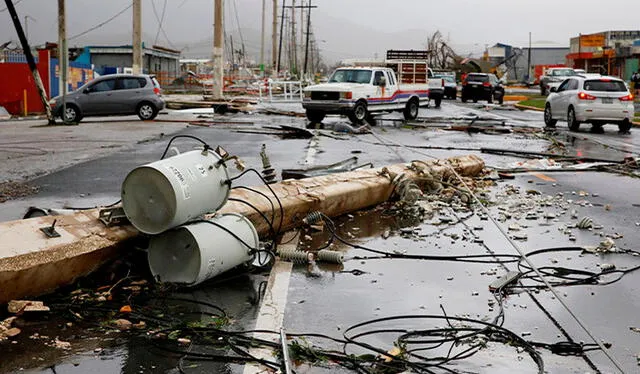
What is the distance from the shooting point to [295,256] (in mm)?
7605

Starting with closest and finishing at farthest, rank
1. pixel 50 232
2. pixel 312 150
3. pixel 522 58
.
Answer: pixel 50 232 < pixel 312 150 < pixel 522 58

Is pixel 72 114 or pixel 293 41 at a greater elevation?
pixel 293 41

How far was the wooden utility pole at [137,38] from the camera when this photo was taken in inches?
1638

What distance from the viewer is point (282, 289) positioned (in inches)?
262

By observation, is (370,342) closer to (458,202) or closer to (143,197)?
(143,197)

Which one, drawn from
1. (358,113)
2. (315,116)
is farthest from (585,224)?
(315,116)

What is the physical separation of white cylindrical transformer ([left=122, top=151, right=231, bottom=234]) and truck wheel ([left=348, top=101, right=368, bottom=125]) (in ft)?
73.6

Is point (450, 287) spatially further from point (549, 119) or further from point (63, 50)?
point (63, 50)

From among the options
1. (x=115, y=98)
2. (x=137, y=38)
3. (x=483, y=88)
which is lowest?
(x=115, y=98)

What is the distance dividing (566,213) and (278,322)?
595 cm

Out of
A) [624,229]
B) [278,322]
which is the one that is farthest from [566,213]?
[278,322]

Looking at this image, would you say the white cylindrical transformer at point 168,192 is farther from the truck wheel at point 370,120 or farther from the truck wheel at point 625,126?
the truck wheel at point 370,120

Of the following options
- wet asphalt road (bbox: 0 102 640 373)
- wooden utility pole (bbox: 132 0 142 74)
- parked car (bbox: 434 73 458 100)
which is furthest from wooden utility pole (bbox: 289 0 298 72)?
wet asphalt road (bbox: 0 102 640 373)

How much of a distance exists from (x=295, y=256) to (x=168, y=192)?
1638mm
